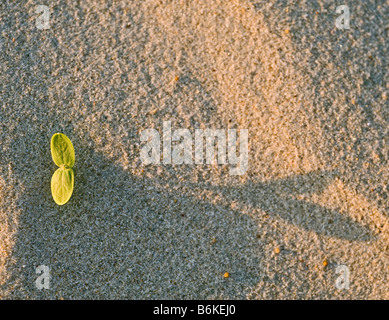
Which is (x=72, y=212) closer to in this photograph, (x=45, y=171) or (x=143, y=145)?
(x=45, y=171)

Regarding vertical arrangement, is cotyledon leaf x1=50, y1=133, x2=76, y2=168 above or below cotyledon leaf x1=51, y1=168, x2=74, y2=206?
above

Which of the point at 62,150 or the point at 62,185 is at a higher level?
the point at 62,150

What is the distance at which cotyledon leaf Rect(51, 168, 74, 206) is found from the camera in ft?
4.25

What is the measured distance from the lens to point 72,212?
1.34 metres

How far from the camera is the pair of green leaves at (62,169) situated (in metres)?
1.30

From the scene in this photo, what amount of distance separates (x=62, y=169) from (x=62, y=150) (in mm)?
62

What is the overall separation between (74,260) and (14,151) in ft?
1.34

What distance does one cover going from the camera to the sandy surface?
1317 mm

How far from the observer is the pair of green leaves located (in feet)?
4.26

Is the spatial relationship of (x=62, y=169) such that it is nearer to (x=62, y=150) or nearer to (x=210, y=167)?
(x=62, y=150)

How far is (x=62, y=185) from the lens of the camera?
1305 mm

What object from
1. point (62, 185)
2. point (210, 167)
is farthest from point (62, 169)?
point (210, 167)
